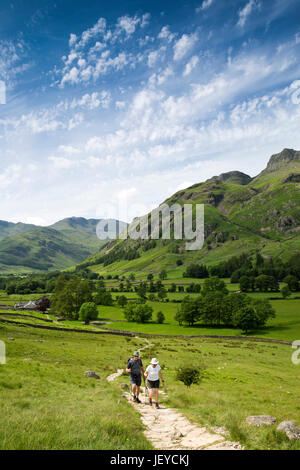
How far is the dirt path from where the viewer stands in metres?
9.62

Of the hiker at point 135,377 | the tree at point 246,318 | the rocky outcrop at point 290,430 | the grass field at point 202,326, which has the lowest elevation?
the grass field at point 202,326

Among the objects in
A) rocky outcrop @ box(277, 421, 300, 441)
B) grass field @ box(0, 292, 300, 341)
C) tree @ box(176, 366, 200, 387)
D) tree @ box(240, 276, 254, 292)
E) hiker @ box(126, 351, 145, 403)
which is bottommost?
grass field @ box(0, 292, 300, 341)

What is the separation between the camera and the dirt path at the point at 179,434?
31.6 ft

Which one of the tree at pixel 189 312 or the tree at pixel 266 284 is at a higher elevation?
the tree at pixel 266 284

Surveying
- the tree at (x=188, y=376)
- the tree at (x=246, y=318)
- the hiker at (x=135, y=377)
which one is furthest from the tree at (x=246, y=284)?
the hiker at (x=135, y=377)

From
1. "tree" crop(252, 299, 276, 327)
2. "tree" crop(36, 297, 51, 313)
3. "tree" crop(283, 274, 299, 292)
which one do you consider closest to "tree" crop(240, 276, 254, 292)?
"tree" crop(283, 274, 299, 292)

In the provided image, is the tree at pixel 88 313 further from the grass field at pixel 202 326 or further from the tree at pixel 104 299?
the tree at pixel 104 299

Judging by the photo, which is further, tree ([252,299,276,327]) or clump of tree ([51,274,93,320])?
clump of tree ([51,274,93,320])

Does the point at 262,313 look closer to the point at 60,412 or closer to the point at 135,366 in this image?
the point at 135,366

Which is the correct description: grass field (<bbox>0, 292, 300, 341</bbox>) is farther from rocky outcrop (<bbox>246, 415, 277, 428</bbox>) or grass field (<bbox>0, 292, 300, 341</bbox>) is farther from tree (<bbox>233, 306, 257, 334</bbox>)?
rocky outcrop (<bbox>246, 415, 277, 428</bbox>)

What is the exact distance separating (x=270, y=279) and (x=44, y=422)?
538 feet

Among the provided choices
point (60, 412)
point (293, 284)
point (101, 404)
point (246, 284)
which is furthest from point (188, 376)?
point (293, 284)
